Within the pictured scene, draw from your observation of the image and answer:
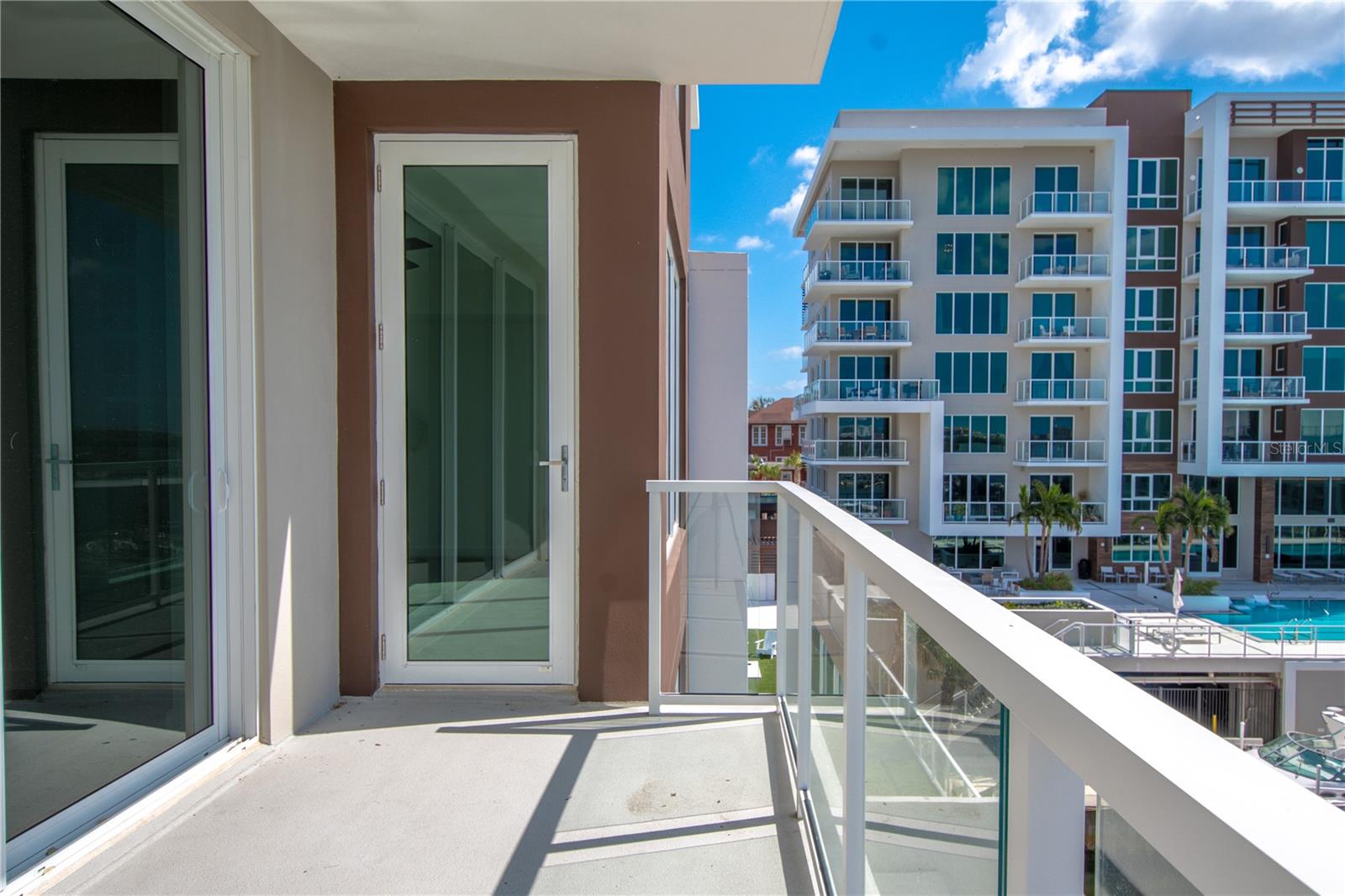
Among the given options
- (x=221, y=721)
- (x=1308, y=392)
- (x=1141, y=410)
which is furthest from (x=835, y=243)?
(x=221, y=721)

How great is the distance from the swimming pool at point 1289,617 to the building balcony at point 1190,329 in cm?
777

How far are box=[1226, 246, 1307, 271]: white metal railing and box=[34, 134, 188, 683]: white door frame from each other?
1086 inches

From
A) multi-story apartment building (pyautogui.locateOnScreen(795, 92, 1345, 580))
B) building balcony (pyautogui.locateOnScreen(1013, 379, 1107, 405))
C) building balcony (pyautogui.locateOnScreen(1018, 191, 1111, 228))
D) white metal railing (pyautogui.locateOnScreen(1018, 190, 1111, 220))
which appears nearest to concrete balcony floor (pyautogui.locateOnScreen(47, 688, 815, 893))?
multi-story apartment building (pyautogui.locateOnScreen(795, 92, 1345, 580))

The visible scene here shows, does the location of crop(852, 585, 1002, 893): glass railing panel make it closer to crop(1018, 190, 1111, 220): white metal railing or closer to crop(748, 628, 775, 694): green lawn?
crop(748, 628, 775, 694): green lawn

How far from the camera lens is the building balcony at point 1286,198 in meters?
22.4

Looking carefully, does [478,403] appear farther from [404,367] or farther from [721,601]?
[721,601]

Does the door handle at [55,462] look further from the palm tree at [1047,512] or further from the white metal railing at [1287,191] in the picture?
the white metal railing at [1287,191]

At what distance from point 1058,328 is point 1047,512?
17.7ft

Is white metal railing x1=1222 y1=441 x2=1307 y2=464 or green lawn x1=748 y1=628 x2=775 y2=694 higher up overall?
white metal railing x1=1222 y1=441 x2=1307 y2=464

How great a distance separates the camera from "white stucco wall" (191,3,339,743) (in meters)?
2.55

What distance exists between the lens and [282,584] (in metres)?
2.66

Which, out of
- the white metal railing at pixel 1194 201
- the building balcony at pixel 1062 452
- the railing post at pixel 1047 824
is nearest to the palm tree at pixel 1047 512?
the building balcony at pixel 1062 452

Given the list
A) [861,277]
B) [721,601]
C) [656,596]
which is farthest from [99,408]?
[861,277]

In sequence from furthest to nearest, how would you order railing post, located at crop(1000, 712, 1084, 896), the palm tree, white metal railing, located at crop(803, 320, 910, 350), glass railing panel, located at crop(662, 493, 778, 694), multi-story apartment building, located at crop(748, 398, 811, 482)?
multi-story apartment building, located at crop(748, 398, 811, 482), white metal railing, located at crop(803, 320, 910, 350), the palm tree, glass railing panel, located at crop(662, 493, 778, 694), railing post, located at crop(1000, 712, 1084, 896)
